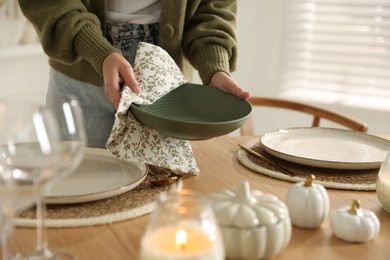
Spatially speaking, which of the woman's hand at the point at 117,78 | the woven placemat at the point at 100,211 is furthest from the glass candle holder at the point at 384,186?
the woman's hand at the point at 117,78

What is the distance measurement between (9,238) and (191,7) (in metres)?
0.97

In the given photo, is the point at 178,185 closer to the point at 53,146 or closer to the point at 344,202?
the point at 344,202

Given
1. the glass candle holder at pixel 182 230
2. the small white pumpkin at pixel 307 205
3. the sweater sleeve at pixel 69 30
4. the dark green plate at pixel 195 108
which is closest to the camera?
the glass candle holder at pixel 182 230

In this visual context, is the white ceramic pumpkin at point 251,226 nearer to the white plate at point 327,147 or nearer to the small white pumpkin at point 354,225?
the small white pumpkin at point 354,225

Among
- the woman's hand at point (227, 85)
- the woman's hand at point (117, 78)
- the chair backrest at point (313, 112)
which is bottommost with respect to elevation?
the chair backrest at point (313, 112)

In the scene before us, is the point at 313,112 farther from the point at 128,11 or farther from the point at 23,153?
the point at 23,153

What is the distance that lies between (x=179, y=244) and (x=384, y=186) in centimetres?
55

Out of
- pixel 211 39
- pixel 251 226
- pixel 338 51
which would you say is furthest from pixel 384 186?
pixel 338 51

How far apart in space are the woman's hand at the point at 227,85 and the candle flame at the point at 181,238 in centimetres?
66

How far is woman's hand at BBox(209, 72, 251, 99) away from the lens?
4.88ft

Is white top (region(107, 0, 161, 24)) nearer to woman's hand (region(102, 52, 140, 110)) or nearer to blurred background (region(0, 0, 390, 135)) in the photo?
woman's hand (region(102, 52, 140, 110))

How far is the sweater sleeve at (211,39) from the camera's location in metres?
1.75

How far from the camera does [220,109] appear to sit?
4.90ft

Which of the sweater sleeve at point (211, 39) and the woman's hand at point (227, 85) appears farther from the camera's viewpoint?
the sweater sleeve at point (211, 39)
